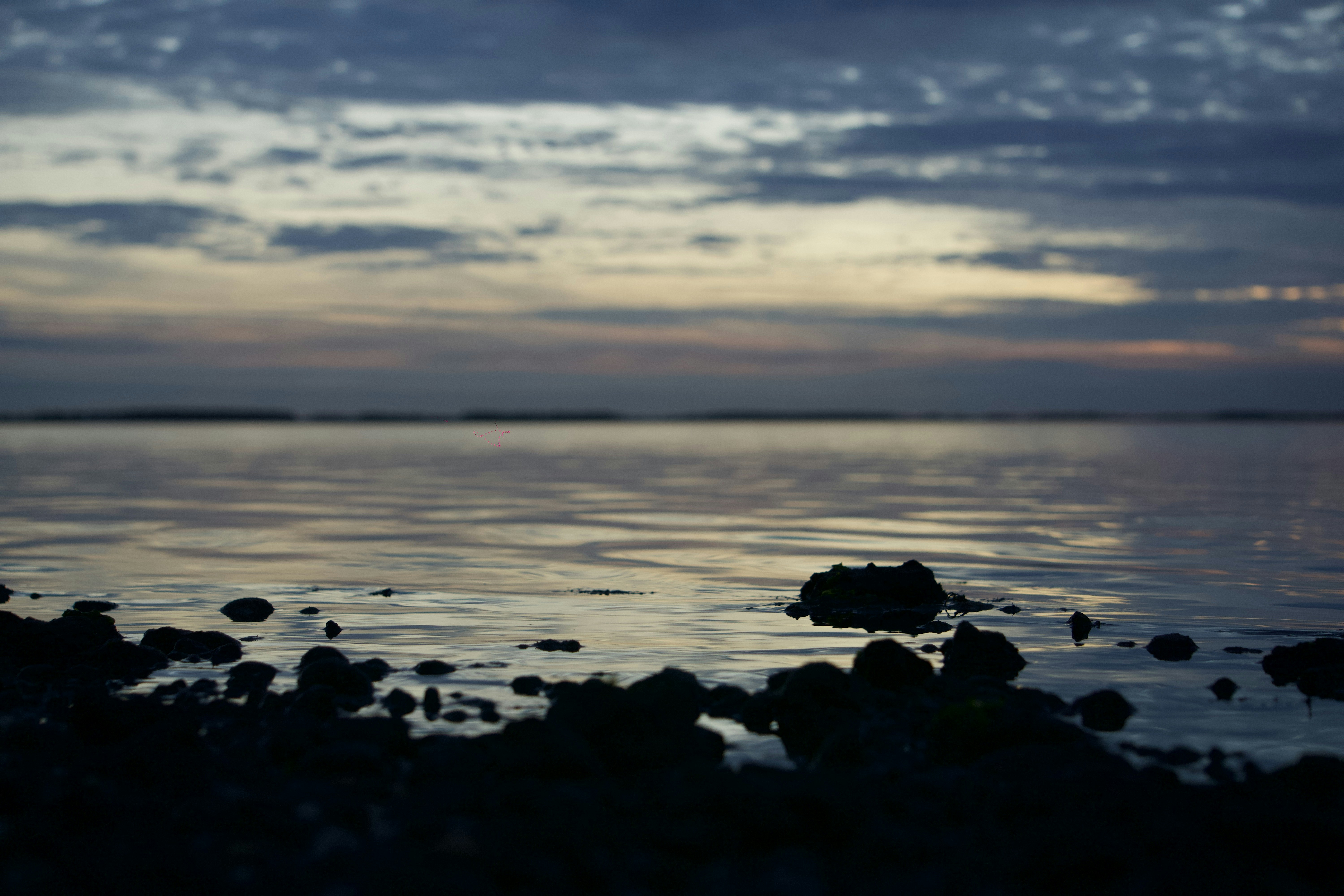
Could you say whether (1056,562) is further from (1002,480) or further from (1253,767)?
(1002,480)

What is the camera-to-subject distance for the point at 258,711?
1113 centimetres

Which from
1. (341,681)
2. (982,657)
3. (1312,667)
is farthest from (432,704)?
(1312,667)

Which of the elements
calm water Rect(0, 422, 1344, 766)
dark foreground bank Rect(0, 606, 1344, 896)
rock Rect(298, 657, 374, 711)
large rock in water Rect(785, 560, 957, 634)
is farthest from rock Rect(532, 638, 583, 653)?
large rock in water Rect(785, 560, 957, 634)

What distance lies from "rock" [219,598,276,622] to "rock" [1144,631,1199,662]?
13.4 metres

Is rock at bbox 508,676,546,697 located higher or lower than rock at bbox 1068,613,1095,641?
lower

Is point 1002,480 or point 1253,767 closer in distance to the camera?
point 1253,767

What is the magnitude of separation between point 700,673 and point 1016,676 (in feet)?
13.2

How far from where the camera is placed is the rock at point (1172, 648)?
574 inches

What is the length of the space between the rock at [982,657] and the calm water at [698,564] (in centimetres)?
32

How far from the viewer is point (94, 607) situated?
56.9ft

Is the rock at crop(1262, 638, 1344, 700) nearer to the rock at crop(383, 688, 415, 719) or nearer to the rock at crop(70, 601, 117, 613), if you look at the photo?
the rock at crop(383, 688, 415, 719)

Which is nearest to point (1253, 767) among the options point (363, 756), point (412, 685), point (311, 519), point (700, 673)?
point (700, 673)

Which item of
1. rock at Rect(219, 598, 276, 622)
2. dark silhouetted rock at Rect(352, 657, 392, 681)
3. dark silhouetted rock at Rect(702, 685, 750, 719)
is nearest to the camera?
dark silhouetted rock at Rect(702, 685, 750, 719)

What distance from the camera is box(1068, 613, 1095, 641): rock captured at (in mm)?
15984
